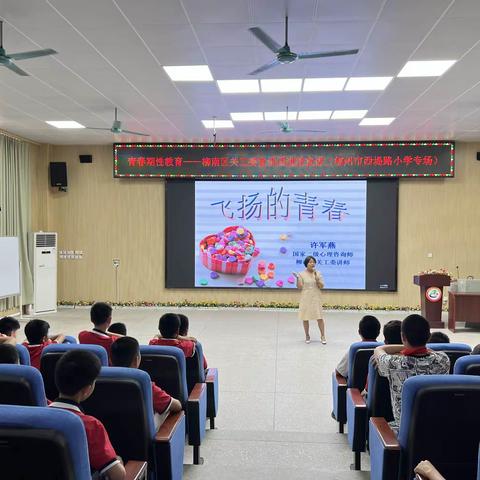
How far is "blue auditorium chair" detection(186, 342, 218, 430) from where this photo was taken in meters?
3.60

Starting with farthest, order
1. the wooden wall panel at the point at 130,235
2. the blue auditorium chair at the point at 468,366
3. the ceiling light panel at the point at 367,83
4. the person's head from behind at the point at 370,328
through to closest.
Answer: the wooden wall panel at the point at 130,235 < the ceiling light panel at the point at 367,83 < the person's head from behind at the point at 370,328 < the blue auditorium chair at the point at 468,366

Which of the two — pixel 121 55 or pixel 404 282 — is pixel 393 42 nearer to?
pixel 121 55

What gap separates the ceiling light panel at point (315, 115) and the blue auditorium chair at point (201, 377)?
491cm

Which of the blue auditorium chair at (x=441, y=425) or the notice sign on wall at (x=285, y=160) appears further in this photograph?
the notice sign on wall at (x=285, y=160)

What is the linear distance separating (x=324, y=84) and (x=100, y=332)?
4.27m

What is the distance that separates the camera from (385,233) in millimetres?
9938

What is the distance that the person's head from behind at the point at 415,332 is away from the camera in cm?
260

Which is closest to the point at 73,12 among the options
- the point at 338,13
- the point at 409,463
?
the point at 338,13

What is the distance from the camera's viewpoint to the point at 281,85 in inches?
248

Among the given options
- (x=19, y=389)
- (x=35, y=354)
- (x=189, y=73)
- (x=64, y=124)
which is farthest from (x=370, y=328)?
(x=64, y=124)

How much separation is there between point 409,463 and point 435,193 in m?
8.43

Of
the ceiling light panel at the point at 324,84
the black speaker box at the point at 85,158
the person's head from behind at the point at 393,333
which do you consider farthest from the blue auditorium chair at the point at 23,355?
the black speaker box at the point at 85,158

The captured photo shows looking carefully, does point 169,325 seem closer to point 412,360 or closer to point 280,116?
point 412,360

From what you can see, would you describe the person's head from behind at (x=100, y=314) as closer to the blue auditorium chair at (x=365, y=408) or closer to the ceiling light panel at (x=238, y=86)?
the blue auditorium chair at (x=365, y=408)
